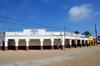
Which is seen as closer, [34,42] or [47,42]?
[34,42]

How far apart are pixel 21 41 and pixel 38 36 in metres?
6.21

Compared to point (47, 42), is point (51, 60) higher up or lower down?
Answer: lower down

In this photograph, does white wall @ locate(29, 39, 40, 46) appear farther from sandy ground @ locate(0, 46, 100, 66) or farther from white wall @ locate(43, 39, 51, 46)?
sandy ground @ locate(0, 46, 100, 66)

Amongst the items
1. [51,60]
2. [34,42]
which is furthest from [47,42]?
[51,60]

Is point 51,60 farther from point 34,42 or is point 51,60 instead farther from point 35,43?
point 34,42

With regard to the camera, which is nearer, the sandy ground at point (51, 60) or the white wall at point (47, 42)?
the sandy ground at point (51, 60)

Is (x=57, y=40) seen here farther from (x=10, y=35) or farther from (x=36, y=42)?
(x=10, y=35)

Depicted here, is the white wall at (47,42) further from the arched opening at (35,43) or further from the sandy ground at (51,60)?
the sandy ground at (51,60)

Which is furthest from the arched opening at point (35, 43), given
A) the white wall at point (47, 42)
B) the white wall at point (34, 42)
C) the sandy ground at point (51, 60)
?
the sandy ground at point (51, 60)

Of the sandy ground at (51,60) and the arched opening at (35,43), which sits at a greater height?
the arched opening at (35,43)

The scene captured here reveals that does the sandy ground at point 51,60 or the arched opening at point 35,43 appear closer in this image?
the sandy ground at point 51,60

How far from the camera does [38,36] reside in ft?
82.9

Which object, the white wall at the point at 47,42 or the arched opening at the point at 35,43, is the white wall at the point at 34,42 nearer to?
the arched opening at the point at 35,43

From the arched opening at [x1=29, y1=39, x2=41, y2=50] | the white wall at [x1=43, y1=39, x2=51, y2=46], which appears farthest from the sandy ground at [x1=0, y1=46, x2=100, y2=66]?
the white wall at [x1=43, y1=39, x2=51, y2=46]
